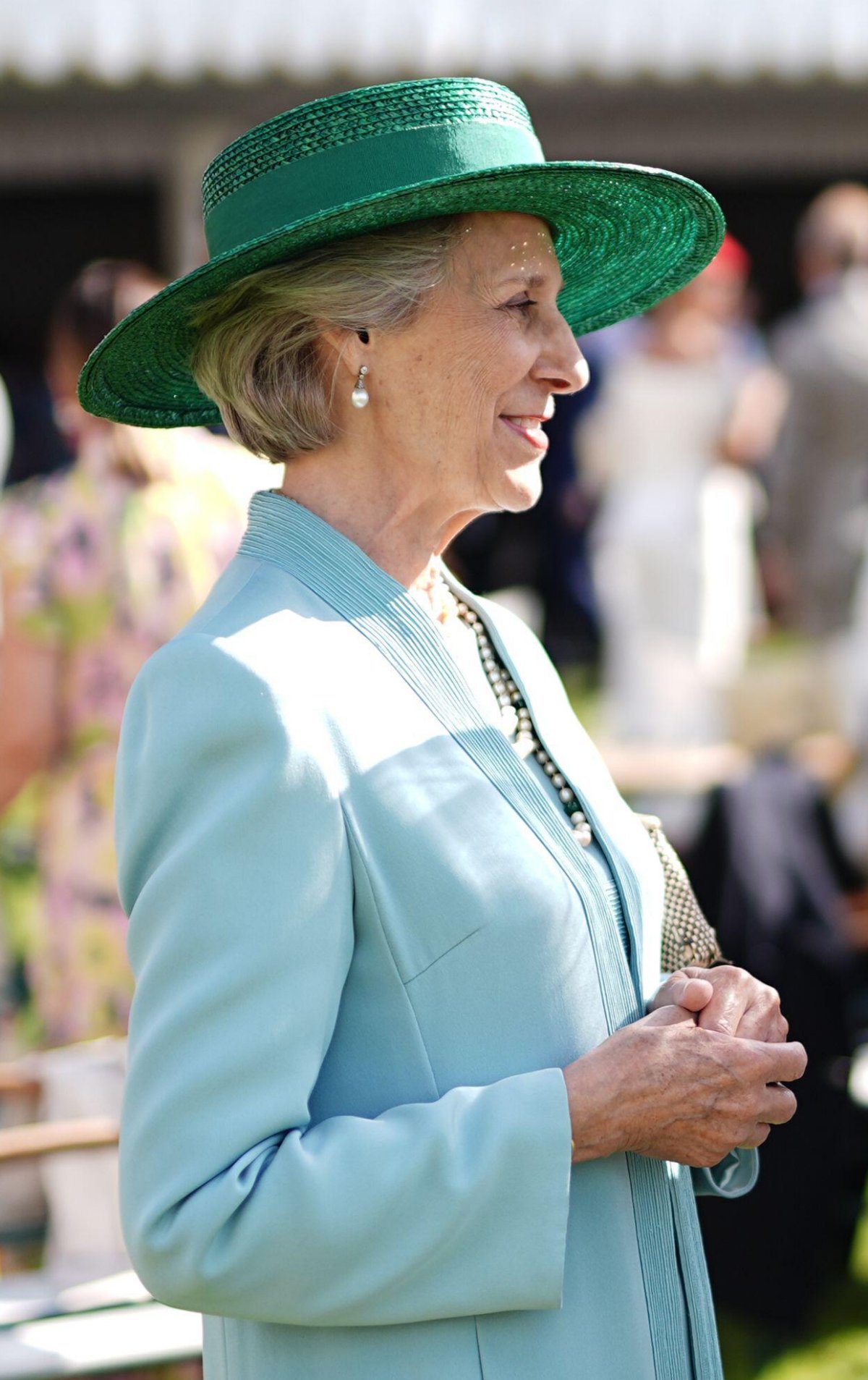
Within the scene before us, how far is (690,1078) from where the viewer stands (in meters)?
1.70

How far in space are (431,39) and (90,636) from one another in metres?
6.99

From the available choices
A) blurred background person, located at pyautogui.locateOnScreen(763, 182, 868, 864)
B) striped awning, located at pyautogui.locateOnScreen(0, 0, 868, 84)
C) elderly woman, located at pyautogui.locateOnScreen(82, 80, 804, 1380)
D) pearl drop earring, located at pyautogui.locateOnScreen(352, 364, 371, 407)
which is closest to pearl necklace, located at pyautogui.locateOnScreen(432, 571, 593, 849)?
elderly woman, located at pyautogui.locateOnScreen(82, 80, 804, 1380)

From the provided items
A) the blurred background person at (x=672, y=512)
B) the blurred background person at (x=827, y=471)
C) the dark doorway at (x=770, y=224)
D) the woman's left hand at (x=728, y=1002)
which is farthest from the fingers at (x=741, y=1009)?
the dark doorway at (x=770, y=224)

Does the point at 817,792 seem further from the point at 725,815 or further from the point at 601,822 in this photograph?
the point at 601,822

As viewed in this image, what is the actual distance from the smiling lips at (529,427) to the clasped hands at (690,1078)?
614mm

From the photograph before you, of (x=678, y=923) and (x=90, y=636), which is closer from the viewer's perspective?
(x=678, y=923)

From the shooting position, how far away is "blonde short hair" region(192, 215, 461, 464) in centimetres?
182

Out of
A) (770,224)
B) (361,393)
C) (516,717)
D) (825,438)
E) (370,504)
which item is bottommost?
(516,717)

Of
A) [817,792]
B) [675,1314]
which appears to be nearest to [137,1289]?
[675,1314]

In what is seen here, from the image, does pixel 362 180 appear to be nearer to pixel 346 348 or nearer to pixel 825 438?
pixel 346 348

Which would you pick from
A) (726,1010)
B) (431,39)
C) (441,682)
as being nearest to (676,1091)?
(726,1010)

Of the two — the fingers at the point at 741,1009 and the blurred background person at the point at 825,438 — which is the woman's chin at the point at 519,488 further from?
the blurred background person at the point at 825,438

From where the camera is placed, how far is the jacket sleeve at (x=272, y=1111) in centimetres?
155

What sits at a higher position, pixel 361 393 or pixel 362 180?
pixel 362 180
